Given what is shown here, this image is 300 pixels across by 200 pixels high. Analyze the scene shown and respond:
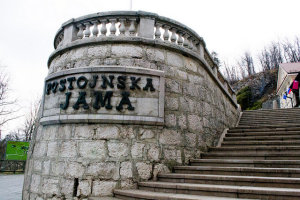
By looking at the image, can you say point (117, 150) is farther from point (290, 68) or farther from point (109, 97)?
point (290, 68)

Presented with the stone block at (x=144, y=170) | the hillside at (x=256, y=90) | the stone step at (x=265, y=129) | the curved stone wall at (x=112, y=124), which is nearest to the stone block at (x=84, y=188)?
the curved stone wall at (x=112, y=124)

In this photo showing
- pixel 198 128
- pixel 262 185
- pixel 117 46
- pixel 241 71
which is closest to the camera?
pixel 262 185

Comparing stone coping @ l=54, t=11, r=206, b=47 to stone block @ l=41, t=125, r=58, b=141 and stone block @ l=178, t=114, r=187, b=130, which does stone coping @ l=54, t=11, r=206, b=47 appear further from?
stone block @ l=41, t=125, r=58, b=141

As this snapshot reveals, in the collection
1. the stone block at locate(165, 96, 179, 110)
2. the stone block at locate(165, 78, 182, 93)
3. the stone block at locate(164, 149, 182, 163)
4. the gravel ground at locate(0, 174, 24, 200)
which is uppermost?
the stone block at locate(165, 78, 182, 93)

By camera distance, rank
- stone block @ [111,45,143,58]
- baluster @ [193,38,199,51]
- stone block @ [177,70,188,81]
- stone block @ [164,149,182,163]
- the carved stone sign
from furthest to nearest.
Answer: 1. baluster @ [193,38,199,51]
2. stone block @ [177,70,188,81]
3. stone block @ [111,45,143,58]
4. stone block @ [164,149,182,163]
5. the carved stone sign

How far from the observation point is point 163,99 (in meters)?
5.17

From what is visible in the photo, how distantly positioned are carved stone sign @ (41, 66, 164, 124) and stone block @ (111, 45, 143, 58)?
49 cm

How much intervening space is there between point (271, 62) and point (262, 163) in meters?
46.5

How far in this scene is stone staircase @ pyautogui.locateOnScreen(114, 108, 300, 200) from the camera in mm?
3518

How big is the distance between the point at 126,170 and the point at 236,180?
207 cm

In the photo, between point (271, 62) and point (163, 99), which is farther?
point (271, 62)

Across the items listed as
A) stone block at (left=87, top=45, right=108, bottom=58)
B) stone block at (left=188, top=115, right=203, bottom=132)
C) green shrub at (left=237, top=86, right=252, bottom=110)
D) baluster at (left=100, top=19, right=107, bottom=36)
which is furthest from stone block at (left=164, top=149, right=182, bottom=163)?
green shrub at (left=237, top=86, right=252, bottom=110)

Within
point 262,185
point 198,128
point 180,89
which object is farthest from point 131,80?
point 262,185

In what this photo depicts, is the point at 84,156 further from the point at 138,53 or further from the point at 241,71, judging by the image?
the point at 241,71
